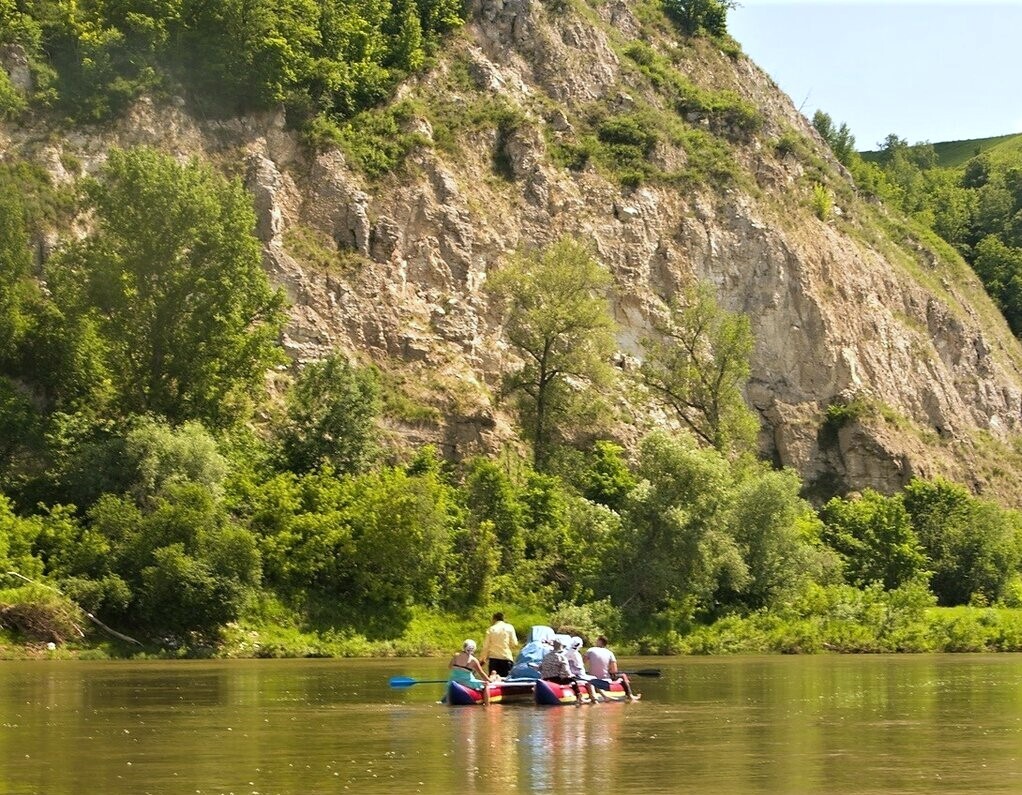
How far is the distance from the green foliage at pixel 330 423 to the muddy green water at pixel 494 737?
2388cm

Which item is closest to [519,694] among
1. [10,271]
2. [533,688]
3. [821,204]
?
[533,688]

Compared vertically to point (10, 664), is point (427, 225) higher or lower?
higher

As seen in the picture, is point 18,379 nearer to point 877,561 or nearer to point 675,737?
point 877,561

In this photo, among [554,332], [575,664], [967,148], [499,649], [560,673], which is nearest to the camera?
[560,673]

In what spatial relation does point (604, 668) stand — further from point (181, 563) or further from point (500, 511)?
point (500, 511)

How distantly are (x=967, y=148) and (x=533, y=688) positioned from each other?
172 meters

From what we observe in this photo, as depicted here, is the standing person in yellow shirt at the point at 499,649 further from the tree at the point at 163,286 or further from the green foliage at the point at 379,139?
the green foliage at the point at 379,139

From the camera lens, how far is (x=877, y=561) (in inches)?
3059

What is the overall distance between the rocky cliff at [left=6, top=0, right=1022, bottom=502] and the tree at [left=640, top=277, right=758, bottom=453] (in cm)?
209

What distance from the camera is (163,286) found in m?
64.4

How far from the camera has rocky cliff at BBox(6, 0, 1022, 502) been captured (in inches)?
3142

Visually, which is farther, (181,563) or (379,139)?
(379,139)

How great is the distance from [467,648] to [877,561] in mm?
46560

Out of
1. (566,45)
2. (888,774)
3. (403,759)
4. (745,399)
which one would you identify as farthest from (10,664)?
(566,45)
